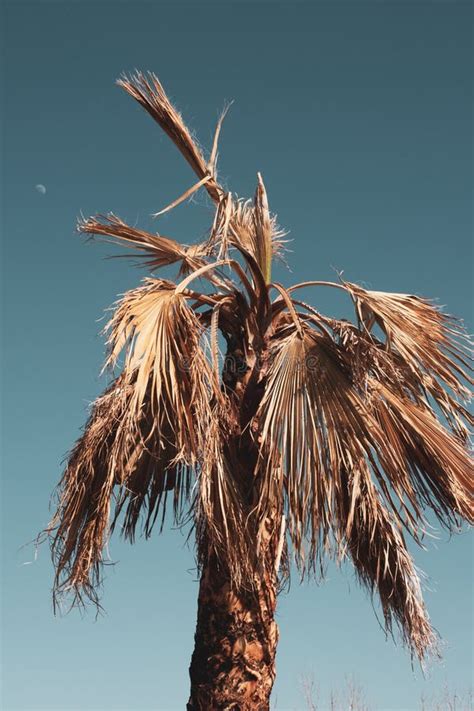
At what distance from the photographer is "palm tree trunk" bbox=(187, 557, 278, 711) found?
7.14 meters

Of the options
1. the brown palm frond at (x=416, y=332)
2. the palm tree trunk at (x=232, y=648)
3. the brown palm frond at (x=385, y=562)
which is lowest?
the palm tree trunk at (x=232, y=648)

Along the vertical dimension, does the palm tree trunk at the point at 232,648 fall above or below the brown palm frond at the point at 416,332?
below

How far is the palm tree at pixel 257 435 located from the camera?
23.8 feet

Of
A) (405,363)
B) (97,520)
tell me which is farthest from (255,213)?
(97,520)

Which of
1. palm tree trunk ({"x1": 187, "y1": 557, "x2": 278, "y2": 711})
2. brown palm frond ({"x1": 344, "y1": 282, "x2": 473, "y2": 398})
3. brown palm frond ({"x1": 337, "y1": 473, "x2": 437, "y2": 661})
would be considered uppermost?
brown palm frond ({"x1": 344, "y1": 282, "x2": 473, "y2": 398})

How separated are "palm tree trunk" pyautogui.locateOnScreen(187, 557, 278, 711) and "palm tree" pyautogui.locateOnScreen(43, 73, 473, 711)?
0.4 inches

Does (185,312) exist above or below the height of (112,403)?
above

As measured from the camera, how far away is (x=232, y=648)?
720 centimetres

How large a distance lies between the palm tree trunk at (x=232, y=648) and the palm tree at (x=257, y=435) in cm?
1

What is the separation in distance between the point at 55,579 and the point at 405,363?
10.0 feet

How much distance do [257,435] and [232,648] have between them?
5.08 ft

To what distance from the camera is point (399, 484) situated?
751cm

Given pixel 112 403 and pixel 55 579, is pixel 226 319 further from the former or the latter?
pixel 55 579

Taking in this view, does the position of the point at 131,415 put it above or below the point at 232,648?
above
